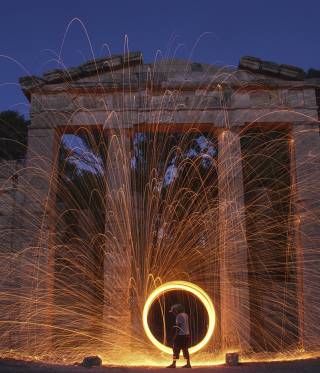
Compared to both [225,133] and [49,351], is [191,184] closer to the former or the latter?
[225,133]

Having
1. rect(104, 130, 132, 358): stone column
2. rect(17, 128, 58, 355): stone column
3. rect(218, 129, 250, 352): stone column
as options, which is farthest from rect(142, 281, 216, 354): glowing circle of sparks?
rect(17, 128, 58, 355): stone column

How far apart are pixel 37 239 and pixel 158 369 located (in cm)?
625

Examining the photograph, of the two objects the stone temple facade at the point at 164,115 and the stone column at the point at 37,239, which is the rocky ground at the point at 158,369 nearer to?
the stone column at the point at 37,239

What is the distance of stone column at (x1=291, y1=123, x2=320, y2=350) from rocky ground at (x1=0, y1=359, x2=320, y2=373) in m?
4.00

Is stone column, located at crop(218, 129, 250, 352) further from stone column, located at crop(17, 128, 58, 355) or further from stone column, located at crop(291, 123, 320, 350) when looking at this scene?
stone column, located at crop(17, 128, 58, 355)

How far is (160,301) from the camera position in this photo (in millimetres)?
17500

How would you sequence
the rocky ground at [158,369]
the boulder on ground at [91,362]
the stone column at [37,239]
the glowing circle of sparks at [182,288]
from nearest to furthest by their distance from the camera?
the rocky ground at [158,369]
the boulder on ground at [91,362]
the glowing circle of sparks at [182,288]
the stone column at [37,239]

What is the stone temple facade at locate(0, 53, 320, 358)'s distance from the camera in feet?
50.7

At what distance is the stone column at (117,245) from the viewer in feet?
46.8

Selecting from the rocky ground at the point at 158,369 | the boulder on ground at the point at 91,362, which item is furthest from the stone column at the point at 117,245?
the rocky ground at the point at 158,369

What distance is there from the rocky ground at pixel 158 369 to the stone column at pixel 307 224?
158 inches

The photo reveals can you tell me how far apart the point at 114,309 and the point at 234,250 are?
350cm

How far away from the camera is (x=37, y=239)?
1538 centimetres

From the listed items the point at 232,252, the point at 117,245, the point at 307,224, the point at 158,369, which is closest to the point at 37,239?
the point at 117,245
